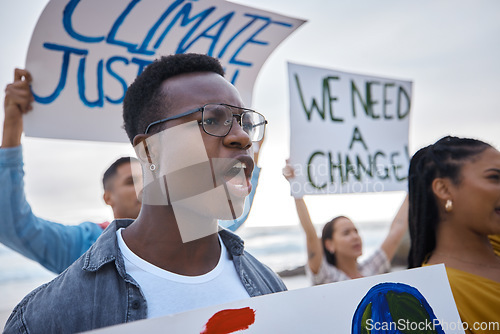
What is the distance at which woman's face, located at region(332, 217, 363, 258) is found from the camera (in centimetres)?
222

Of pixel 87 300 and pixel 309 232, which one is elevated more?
pixel 87 300

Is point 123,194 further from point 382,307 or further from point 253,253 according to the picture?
point 382,307

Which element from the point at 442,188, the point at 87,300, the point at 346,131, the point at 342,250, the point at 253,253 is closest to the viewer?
the point at 87,300

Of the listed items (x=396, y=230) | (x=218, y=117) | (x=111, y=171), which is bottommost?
(x=396, y=230)

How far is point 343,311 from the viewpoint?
3.01 feet

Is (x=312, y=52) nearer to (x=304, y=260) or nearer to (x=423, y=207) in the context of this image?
(x=423, y=207)

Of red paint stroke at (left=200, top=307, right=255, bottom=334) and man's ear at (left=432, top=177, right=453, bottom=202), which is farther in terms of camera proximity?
man's ear at (left=432, top=177, right=453, bottom=202)

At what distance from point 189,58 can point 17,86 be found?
18.5 inches

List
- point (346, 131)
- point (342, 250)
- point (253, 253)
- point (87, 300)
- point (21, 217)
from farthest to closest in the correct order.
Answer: point (342, 250) → point (346, 131) → point (253, 253) → point (21, 217) → point (87, 300)

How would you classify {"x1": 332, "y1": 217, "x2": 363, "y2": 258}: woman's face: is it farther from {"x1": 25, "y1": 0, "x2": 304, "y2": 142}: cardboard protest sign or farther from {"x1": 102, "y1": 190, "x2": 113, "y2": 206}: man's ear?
{"x1": 102, "y1": 190, "x2": 113, "y2": 206}: man's ear

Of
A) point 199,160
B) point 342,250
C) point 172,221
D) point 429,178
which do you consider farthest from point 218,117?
point 342,250

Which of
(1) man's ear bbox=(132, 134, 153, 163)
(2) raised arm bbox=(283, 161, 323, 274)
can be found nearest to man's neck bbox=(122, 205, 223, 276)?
(1) man's ear bbox=(132, 134, 153, 163)

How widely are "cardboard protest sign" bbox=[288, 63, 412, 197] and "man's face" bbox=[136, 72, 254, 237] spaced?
27.3 inches

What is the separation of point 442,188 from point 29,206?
1263mm
